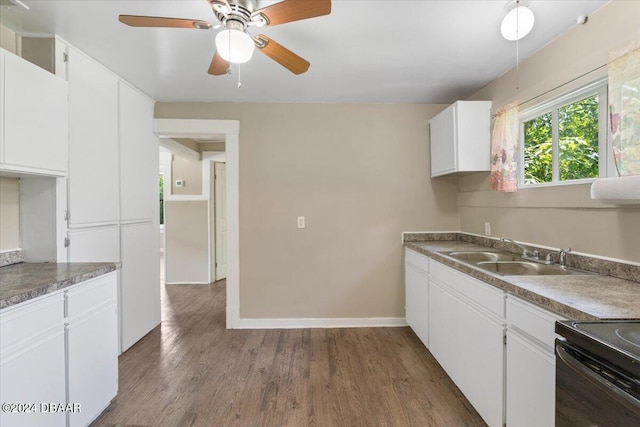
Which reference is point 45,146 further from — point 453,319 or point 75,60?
point 453,319

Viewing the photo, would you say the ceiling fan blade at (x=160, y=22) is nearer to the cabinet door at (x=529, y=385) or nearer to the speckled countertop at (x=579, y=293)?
the speckled countertop at (x=579, y=293)

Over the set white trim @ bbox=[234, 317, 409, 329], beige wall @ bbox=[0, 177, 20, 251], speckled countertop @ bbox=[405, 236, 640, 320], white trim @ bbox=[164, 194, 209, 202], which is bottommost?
white trim @ bbox=[234, 317, 409, 329]

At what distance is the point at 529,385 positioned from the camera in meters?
1.40

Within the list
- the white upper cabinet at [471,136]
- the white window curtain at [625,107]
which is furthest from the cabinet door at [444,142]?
the white window curtain at [625,107]

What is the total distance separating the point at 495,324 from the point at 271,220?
2302mm

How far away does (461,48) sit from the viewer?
2.25 meters

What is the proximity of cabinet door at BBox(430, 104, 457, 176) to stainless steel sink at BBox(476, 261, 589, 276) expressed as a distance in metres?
0.97

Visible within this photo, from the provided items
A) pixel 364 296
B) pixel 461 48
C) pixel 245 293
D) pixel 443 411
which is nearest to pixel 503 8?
pixel 461 48

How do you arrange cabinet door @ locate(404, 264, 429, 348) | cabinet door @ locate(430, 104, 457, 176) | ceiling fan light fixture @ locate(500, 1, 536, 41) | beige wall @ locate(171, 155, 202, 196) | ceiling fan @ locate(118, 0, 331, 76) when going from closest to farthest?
ceiling fan @ locate(118, 0, 331, 76), ceiling fan light fixture @ locate(500, 1, 536, 41), cabinet door @ locate(404, 264, 429, 348), cabinet door @ locate(430, 104, 457, 176), beige wall @ locate(171, 155, 202, 196)

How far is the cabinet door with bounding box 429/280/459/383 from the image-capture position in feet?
6.99

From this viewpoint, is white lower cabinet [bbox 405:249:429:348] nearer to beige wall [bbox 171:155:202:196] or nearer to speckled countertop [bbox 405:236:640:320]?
speckled countertop [bbox 405:236:640:320]

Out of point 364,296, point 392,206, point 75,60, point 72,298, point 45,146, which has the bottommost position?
point 364,296

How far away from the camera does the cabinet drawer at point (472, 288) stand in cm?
163

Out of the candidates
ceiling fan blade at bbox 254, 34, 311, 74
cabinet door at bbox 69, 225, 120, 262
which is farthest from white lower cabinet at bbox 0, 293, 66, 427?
ceiling fan blade at bbox 254, 34, 311, 74
